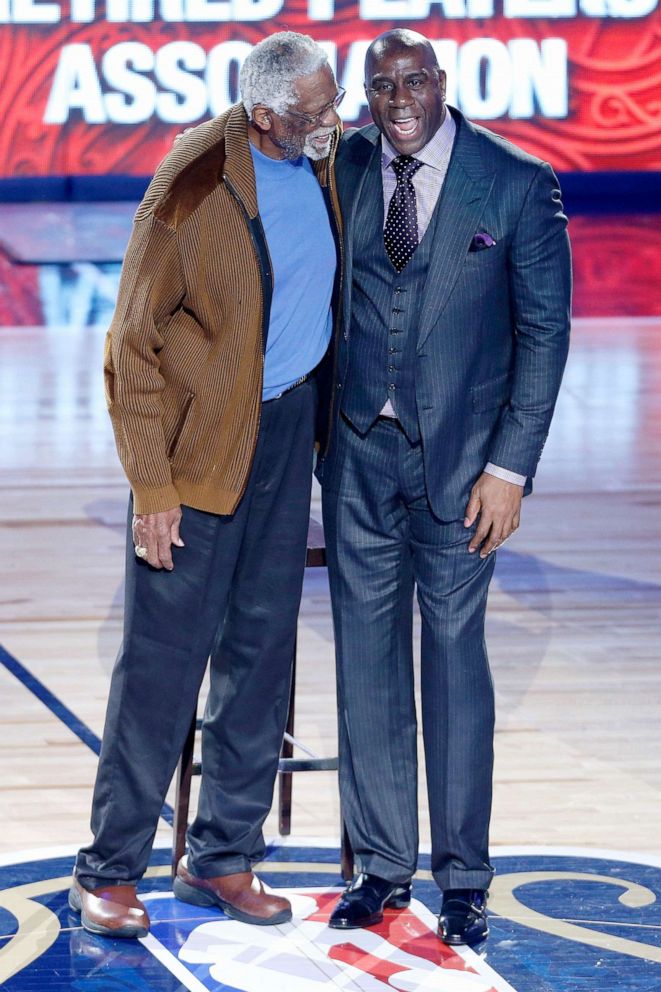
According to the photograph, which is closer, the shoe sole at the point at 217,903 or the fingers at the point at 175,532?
the fingers at the point at 175,532

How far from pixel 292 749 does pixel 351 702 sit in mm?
676

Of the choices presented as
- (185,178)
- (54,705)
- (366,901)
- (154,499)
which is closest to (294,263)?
(185,178)

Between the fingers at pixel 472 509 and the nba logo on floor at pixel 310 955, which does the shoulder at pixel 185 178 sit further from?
the nba logo on floor at pixel 310 955

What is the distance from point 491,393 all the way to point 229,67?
11792 mm

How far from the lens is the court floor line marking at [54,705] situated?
3.88 meters

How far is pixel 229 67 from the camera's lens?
1416 cm

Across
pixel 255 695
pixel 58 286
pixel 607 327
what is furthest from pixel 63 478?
pixel 58 286

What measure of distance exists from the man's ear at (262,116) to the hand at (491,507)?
692mm

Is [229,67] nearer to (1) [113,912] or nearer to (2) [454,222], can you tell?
(2) [454,222]

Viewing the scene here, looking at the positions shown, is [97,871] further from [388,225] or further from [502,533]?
[388,225]

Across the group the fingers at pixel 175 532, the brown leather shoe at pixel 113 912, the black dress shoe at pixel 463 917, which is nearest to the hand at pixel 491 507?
the fingers at pixel 175 532

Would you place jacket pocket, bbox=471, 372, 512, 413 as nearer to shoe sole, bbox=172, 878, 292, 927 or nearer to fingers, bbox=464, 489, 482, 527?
fingers, bbox=464, 489, 482, 527

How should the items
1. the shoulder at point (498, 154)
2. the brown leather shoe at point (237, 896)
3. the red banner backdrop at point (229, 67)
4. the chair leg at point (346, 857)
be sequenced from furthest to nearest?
1. the red banner backdrop at point (229, 67)
2. the chair leg at point (346, 857)
3. the brown leather shoe at point (237, 896)
4. the shoulder at point (498, 154)

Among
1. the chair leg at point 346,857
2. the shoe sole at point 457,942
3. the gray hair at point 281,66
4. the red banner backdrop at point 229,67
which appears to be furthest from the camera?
the red banner backdrop at point 229,67
